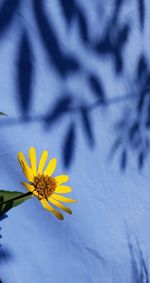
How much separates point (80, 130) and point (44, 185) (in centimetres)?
76

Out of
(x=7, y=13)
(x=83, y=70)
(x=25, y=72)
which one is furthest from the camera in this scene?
(x=83, y=70)

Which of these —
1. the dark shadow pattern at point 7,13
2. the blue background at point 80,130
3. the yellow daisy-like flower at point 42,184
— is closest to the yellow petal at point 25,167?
the yellow daisy-like flower at point 42,184

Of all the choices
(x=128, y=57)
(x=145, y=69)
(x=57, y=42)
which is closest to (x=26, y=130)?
(x=57, y=42)

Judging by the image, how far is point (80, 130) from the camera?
200cm

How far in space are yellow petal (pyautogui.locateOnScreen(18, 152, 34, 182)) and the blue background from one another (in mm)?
383

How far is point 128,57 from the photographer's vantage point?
2184mm

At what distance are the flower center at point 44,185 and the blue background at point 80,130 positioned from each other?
0.38 metres

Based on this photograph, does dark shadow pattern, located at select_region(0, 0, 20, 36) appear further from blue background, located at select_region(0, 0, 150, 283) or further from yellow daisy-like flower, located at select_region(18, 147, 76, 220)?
yellow daisy-like flower, located at select_region(18, 147, 76, 220)

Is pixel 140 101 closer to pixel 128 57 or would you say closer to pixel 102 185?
pixel 128 57

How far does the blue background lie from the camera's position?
5.52ft

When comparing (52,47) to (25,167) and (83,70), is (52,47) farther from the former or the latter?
(25,167)

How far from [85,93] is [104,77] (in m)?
0.14

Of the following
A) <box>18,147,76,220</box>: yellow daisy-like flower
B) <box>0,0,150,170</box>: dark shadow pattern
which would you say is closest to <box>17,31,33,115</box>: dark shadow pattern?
<box>0,0,150,170</box>: dark shadow pattern

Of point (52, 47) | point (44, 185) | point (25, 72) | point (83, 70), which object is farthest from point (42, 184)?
point (83, 70)
